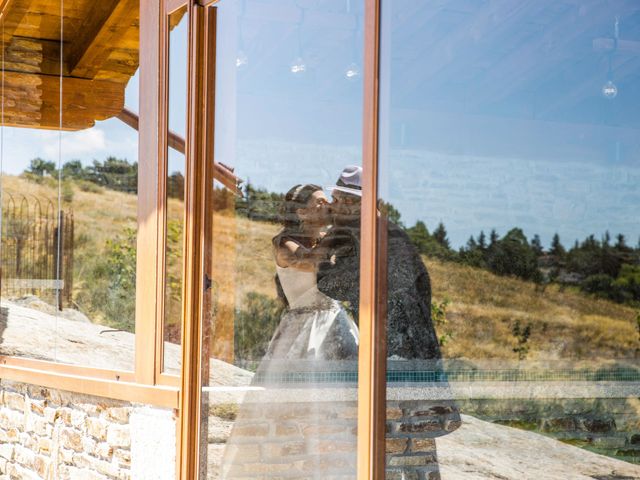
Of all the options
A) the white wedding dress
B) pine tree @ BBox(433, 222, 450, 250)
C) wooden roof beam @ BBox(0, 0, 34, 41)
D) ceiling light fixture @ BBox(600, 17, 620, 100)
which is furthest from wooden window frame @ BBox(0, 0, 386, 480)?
wooden roof beam @ BBox(0, 0, 34, 41)

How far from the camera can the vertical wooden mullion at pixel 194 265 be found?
3430mm

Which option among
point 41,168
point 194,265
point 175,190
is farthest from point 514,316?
point 41,168

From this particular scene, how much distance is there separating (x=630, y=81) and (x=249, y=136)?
151 centimetres

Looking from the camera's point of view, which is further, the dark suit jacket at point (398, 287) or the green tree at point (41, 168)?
the green tree at point (41, 168)

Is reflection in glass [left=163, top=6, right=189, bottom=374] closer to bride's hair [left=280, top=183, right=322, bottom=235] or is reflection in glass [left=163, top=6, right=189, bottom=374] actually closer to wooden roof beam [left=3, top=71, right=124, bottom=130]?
wooden roof beam [left=3, top=71, right=124, bottom=130]

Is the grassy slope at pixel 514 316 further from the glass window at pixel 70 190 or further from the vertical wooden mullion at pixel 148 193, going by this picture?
the glass window at pixel 70 190

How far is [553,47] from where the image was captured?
2.00 m

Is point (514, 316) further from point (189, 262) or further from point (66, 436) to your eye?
point (66, 436)

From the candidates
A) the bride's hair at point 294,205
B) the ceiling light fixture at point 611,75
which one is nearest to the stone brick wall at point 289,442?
Result: the bride's hair at point 294,205

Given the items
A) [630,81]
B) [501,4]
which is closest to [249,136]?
[501,4]

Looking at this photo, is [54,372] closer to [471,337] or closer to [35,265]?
[35,265]

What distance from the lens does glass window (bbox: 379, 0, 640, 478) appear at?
6.17 feet

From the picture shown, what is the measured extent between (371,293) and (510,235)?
55 centimetres

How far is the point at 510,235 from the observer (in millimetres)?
2109
